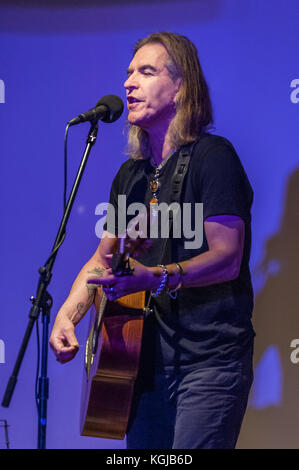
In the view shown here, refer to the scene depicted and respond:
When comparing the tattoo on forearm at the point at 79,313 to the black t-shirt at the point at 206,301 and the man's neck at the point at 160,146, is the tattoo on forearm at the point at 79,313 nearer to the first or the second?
→ the black t-shirt at the point at 206,301

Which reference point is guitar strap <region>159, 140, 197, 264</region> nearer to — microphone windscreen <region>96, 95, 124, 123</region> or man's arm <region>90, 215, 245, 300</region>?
man's arm <region>90, 215, 245, 300</region>

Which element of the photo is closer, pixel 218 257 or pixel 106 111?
pixel 218 257

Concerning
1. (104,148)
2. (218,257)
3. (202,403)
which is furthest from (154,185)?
(104,148)

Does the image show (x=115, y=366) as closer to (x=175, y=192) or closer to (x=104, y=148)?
(x=175, y=192)

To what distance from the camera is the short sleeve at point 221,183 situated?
2.42m

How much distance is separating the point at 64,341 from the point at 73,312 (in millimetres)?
169

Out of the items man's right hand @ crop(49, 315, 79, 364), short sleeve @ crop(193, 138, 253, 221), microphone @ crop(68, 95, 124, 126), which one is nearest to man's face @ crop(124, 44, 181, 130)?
microphone @ crop(68, 95, 124, 126)

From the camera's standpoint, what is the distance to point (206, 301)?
97.8 inches

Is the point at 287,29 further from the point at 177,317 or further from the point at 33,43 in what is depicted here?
the point at 177,317

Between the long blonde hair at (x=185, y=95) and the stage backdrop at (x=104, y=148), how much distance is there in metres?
0.63

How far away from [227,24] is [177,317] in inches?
68.8

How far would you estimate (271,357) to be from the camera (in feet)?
11.1

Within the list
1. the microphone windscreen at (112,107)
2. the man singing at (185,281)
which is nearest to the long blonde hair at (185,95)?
the man singing at (185,281)

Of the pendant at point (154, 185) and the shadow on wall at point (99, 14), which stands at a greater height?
the shadow on wall at point (99, 14)
